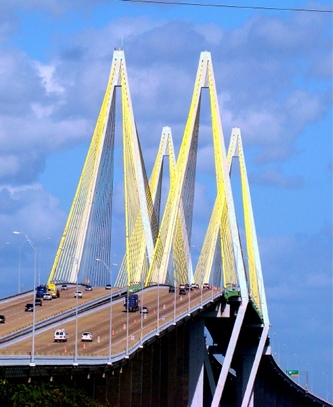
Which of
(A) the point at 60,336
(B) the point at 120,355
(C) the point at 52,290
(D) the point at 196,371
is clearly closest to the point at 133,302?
(D) the point at 196,371

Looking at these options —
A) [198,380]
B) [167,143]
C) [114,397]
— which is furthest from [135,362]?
[167,143]

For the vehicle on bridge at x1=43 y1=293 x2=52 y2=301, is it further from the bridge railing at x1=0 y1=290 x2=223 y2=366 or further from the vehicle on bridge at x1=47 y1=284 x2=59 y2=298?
the bridge railing at x1=0 y1=290 x2=223 y2=366

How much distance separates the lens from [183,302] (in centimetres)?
10988

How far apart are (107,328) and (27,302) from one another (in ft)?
58.7

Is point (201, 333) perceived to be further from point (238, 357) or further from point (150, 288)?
point (238, 357)

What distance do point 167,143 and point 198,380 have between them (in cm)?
3165

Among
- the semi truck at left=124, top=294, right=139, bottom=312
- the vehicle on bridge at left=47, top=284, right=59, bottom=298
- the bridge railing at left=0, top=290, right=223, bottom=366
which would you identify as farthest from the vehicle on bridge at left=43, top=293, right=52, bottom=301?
the bridge railing at left=0, top=290, right=223, bottom=366

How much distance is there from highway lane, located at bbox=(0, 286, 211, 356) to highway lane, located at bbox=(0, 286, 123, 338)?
64.7 inches

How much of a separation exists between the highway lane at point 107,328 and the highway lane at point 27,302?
1.64 metres

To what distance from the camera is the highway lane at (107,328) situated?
7506 cm

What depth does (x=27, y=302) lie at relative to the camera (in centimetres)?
10731

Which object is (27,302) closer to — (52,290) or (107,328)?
(52,290)

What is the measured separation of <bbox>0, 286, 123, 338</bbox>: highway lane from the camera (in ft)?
285

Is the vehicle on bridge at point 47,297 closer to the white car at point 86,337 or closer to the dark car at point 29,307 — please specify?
Answer: the dark car at point 29,307
